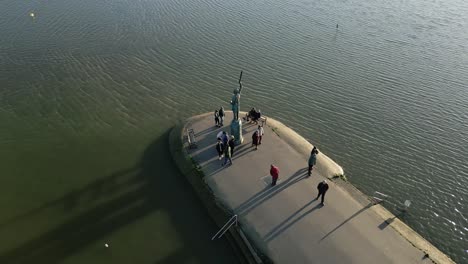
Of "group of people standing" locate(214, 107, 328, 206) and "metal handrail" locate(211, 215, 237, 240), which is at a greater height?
"group of people standing" locate(214, 107, 328, 206)

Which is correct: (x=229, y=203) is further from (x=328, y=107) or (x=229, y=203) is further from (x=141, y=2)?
(x=141, y=2)

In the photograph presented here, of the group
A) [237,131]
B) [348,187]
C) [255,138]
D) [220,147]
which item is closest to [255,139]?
[255,138]

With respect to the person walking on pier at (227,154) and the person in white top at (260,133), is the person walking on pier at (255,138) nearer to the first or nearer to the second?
the person in white top at (260,133)

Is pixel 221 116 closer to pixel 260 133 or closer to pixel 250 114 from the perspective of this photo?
pixel 250 114

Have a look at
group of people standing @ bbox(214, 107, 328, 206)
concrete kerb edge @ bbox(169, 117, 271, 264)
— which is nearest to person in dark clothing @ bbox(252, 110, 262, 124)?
group of people standing @ bbox(214, 107, 328, 206)

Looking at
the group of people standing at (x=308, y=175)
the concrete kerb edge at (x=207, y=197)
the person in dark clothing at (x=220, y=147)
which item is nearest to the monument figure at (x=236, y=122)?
the person in dark clothing at (x=220, y=147)

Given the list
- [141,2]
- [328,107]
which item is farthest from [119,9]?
[328,107]

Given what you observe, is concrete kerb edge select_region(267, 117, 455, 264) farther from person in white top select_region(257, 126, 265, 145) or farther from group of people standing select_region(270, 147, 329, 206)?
person in white top select_region(257, 126, 265, 145)
